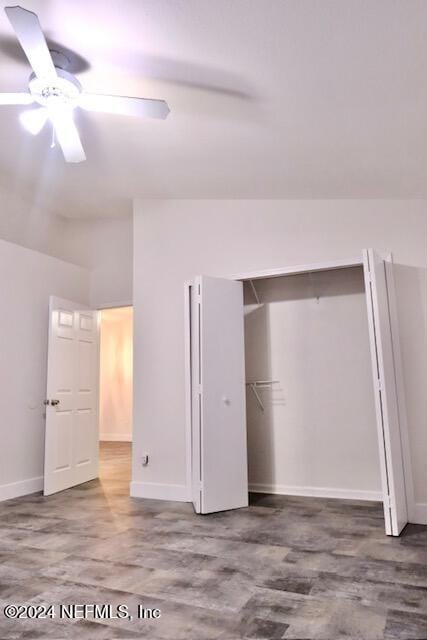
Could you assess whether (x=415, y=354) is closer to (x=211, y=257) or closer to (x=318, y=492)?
(x=318, y=492)

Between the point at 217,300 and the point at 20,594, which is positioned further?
the point at 217,300

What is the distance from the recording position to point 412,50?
212cm

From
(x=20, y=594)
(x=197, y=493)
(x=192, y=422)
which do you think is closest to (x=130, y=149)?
(x=192, y=422)

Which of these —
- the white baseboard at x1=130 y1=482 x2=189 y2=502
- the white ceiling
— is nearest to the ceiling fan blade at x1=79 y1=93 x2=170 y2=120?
the white ceiling

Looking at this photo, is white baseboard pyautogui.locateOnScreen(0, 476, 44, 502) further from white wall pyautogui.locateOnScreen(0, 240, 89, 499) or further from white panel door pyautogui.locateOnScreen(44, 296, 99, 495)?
white panel door pyautogui.locateOnScreen(44, 296, 99, 495)

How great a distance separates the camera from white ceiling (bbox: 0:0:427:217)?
2.11 metres

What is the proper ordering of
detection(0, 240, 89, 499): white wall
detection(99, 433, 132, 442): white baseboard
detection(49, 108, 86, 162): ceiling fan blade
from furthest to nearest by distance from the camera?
detection(99, 433, 132, 442): white baseboard, detection(0, 240, 89, 499): white wall, detection(49, 108, 86, 162): ceiling fan blade

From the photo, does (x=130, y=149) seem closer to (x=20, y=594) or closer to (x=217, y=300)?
(x=217, y=300)

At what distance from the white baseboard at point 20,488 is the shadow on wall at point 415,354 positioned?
3734 mm

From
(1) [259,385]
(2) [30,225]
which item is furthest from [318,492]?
(2) [30,225]

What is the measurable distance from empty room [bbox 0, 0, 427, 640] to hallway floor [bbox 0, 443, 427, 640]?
0.02 metres

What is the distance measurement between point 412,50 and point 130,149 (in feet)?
7.71

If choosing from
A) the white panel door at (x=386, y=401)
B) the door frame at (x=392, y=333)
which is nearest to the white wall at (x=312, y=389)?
the door frame at (x=392, y=333)

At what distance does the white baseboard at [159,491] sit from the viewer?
4395 millimetres
